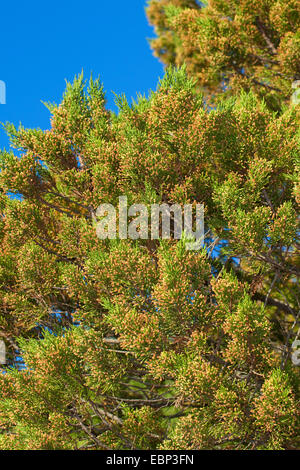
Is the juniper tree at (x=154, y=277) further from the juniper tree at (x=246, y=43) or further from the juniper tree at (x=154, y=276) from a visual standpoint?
the juniper tree at (x=246, y=43)

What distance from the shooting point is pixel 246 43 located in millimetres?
15484

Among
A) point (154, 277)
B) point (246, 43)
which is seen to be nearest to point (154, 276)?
point (154, 277)

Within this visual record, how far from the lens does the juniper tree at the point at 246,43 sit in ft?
47.1

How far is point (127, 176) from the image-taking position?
982 cm

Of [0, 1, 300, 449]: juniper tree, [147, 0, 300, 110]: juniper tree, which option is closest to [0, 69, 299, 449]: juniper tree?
[0, 1, 300, 449]: juniper tree

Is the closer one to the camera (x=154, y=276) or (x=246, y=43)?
(x=154, y=276)

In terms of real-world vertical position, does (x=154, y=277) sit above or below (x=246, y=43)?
below

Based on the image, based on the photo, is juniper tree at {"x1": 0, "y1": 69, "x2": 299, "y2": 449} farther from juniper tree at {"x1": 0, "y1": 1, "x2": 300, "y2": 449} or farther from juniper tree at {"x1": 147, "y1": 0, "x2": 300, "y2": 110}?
juniper tree at {"x1": 147, "y1": 0, "x2": 300, "y2": 110}

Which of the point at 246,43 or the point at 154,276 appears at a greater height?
the point at 246,43

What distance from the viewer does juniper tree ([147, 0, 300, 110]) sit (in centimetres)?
1435

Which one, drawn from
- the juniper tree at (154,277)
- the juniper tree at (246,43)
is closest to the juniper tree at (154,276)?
the juniper tree at (154,277)

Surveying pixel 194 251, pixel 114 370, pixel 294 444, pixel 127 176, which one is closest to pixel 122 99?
pixel 127 176

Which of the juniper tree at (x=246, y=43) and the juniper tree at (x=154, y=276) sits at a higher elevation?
the juniper tree at (x=246, y=43)

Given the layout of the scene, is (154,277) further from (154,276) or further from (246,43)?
(246,43)
